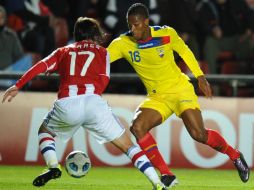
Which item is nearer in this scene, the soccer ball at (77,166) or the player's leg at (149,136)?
the soccer ball at (77,166)

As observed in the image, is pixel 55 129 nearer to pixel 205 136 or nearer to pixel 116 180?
pixel 205 136

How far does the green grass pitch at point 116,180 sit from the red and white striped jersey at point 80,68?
4.04 feet

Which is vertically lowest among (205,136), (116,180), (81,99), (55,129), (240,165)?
(116,180)

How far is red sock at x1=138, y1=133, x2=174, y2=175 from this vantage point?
970 centimetres

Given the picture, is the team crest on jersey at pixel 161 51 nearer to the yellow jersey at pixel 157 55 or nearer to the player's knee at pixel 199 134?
the yellow jersey at pixel 157 55

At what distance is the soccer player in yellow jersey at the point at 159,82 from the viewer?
9.72 meters

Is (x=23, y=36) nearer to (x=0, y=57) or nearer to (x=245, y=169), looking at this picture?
(x=0, y=57)

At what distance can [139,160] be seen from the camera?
8.50 meters

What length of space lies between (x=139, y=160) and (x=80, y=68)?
44.6 inches

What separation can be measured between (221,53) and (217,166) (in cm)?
289

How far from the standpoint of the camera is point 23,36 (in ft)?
46.6

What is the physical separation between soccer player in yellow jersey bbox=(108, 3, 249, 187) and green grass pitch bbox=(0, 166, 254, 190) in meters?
0.42

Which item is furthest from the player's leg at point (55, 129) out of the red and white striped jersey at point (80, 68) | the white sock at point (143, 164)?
the white sock at point (143, 164)

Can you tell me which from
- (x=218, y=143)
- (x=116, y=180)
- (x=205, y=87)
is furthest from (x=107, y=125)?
(x=116, y=180)
